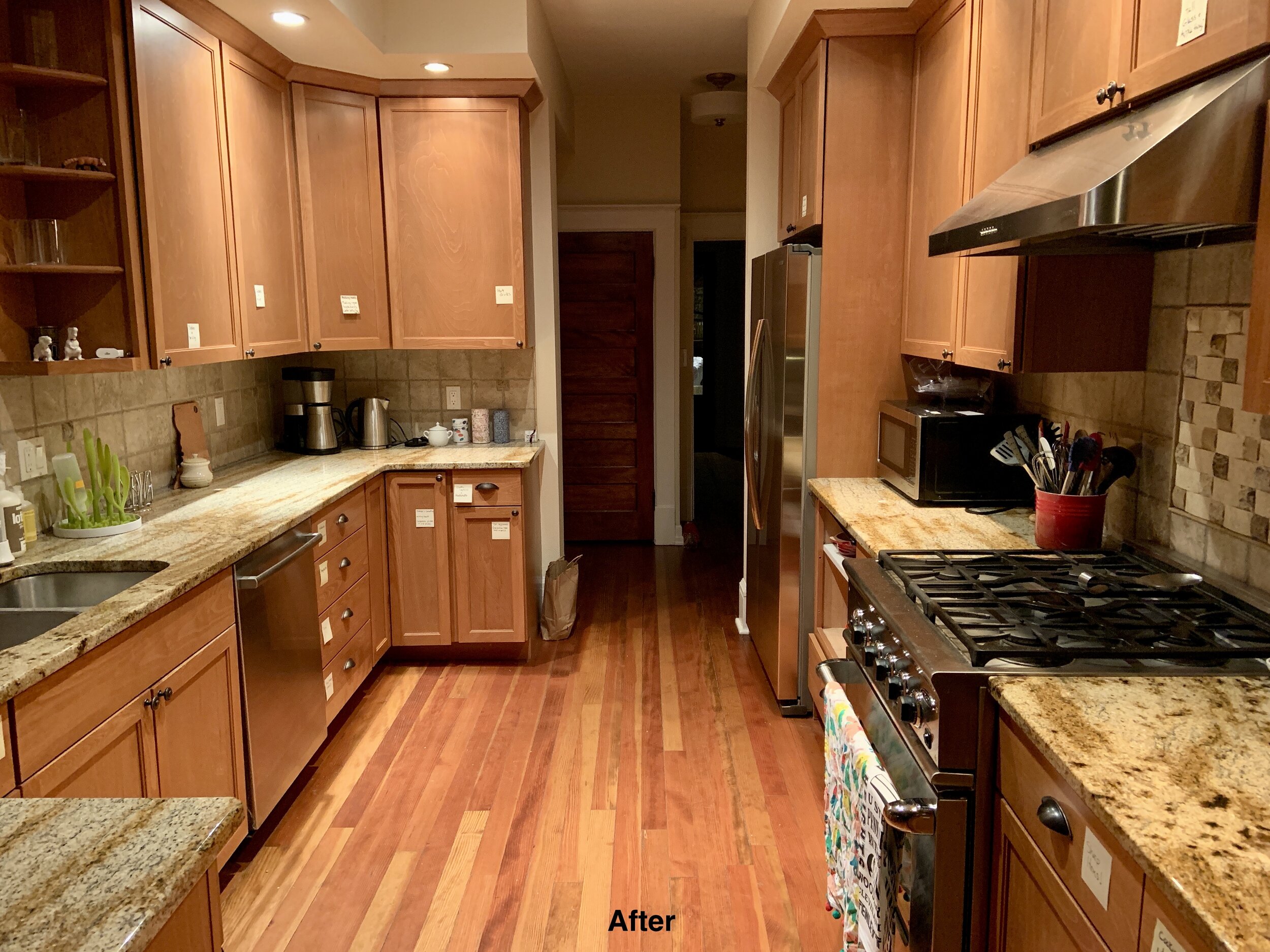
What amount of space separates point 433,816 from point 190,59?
2480 mm

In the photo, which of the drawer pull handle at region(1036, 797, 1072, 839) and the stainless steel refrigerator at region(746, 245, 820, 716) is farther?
the stainless steel refrigerator at region(746, 245, 820, 716)

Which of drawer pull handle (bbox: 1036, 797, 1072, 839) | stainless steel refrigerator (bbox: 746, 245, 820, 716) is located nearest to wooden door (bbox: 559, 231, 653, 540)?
stainless steel refrigerator (bbox: 746, 245, 820, 716)

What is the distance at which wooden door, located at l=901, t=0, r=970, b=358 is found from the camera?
268cm

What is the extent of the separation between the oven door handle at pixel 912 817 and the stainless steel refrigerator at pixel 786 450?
1.79m

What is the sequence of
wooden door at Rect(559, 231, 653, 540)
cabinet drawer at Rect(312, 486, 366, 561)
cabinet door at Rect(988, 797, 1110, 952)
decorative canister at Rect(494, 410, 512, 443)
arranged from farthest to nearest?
wooden door at Rect(559, 231, 653, 540)
decorative canister at Rect(494, 410, 512, 443)
cabinet drawer at Rect(312, 486, 366, 561)
cabinet door at Rect(988, 797, 1110, 952)

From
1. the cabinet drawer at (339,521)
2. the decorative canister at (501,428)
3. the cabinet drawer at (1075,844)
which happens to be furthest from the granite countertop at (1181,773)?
the decorative canister at (501,428)

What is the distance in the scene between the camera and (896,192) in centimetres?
321

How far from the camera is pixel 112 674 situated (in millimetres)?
1876

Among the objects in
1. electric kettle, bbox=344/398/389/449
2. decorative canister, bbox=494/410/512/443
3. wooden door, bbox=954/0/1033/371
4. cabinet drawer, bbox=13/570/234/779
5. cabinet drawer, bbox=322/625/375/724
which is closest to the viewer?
cabinet drawer, bbox=13/570/234/779

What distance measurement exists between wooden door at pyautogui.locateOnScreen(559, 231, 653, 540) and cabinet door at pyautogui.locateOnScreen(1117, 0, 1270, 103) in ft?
14.2

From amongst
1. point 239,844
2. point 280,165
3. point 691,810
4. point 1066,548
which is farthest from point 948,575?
point 280,165

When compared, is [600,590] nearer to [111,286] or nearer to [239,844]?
[239,844]

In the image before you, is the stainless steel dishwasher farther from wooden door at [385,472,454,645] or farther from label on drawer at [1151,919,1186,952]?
label on drawer at [1151,919,1186,952]

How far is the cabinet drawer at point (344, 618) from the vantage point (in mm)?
3186
